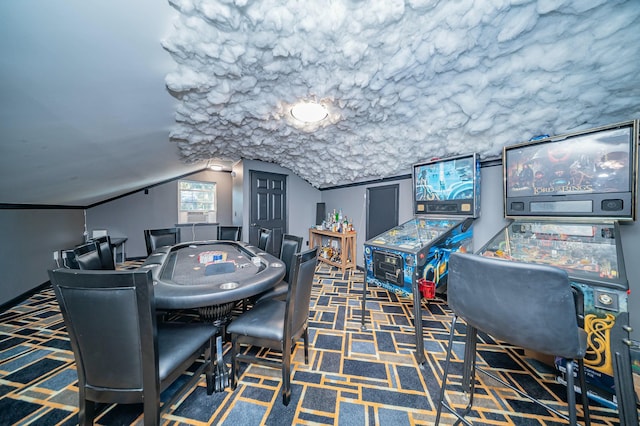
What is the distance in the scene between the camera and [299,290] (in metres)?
1.45

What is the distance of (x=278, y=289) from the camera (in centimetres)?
206

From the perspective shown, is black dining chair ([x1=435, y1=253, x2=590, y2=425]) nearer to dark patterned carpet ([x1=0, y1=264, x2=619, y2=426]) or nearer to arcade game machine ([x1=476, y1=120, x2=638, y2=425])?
arcade game machine ([x1=476, y1=120, x2=638, y2=425])

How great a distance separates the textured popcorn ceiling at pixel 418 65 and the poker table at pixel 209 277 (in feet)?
4.94

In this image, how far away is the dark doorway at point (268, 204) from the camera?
14.9 feet

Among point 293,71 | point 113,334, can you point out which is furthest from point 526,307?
point 293,71

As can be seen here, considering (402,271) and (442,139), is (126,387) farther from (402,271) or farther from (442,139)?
(442,139)

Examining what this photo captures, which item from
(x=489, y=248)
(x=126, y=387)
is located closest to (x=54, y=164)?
(x=126, y=387)

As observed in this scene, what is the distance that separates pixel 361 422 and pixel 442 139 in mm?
2893

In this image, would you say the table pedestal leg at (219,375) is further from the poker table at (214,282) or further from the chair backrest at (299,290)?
the chair backrest at (299,290)

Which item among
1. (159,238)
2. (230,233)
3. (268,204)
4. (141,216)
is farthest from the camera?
(141,216)

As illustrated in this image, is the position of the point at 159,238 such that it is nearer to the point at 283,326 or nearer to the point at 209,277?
the point at 209,277

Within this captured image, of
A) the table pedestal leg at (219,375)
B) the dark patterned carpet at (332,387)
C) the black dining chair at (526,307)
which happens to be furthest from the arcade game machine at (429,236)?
the table pedestal leg at (219,375)

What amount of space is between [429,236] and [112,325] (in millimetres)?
2509

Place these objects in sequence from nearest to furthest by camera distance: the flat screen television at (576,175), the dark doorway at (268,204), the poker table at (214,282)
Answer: the poker table at (214,282)
the flat screen television at (576,175)
the dark doorway at (268,204)
